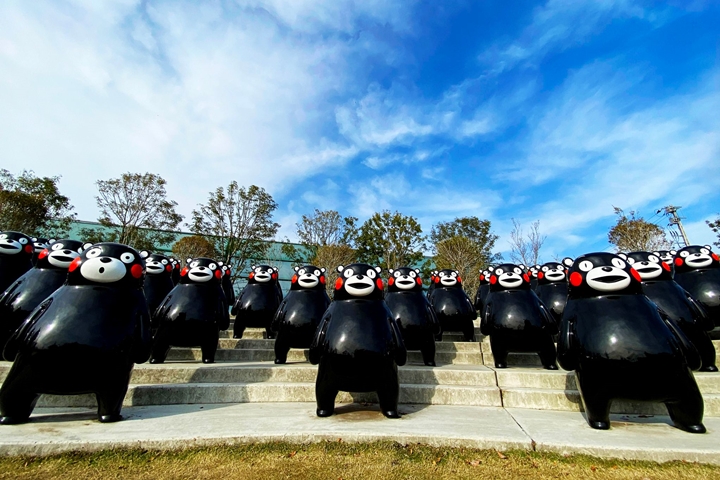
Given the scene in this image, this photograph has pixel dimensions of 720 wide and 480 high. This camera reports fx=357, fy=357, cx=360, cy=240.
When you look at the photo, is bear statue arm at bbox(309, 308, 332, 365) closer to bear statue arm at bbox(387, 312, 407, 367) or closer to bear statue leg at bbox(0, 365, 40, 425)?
bear statue arm at bbox(387, 312, 407, 367)

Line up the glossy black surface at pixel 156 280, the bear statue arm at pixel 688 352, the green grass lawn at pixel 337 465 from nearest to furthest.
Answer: the green grass lawn at pixel 337 465, the bear statue arm at pixel 688 352, the glossy black surface at pixel 156 280

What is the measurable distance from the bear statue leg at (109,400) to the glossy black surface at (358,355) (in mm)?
1872

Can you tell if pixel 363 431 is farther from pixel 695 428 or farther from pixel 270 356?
pixel 270 356

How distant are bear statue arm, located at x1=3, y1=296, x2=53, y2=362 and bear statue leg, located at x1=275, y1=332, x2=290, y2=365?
3.09 meters

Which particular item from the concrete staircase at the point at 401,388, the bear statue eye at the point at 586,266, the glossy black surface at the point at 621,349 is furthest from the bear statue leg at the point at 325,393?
the bear statue eye at the point at 586,266

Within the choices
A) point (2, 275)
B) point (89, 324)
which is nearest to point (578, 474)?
point (89, 324)

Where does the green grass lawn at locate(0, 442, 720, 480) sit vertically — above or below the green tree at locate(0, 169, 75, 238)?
below

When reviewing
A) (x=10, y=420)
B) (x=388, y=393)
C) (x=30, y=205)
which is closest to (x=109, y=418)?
(x=10, y=420)

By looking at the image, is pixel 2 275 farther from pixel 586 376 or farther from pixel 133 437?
pixel 586 376

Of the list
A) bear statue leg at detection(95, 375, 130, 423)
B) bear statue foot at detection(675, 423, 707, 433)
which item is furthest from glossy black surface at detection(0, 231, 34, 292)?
bear statue foot at detection(675, 423, 707, 433)

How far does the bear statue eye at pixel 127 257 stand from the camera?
3671mm

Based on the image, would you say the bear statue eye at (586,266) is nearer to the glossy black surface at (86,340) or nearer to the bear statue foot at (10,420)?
the glossy black surface at (86,340)

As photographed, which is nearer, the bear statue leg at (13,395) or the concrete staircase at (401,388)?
the bear statue leg at (13,395)

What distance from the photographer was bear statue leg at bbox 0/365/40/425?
10.3 ft
